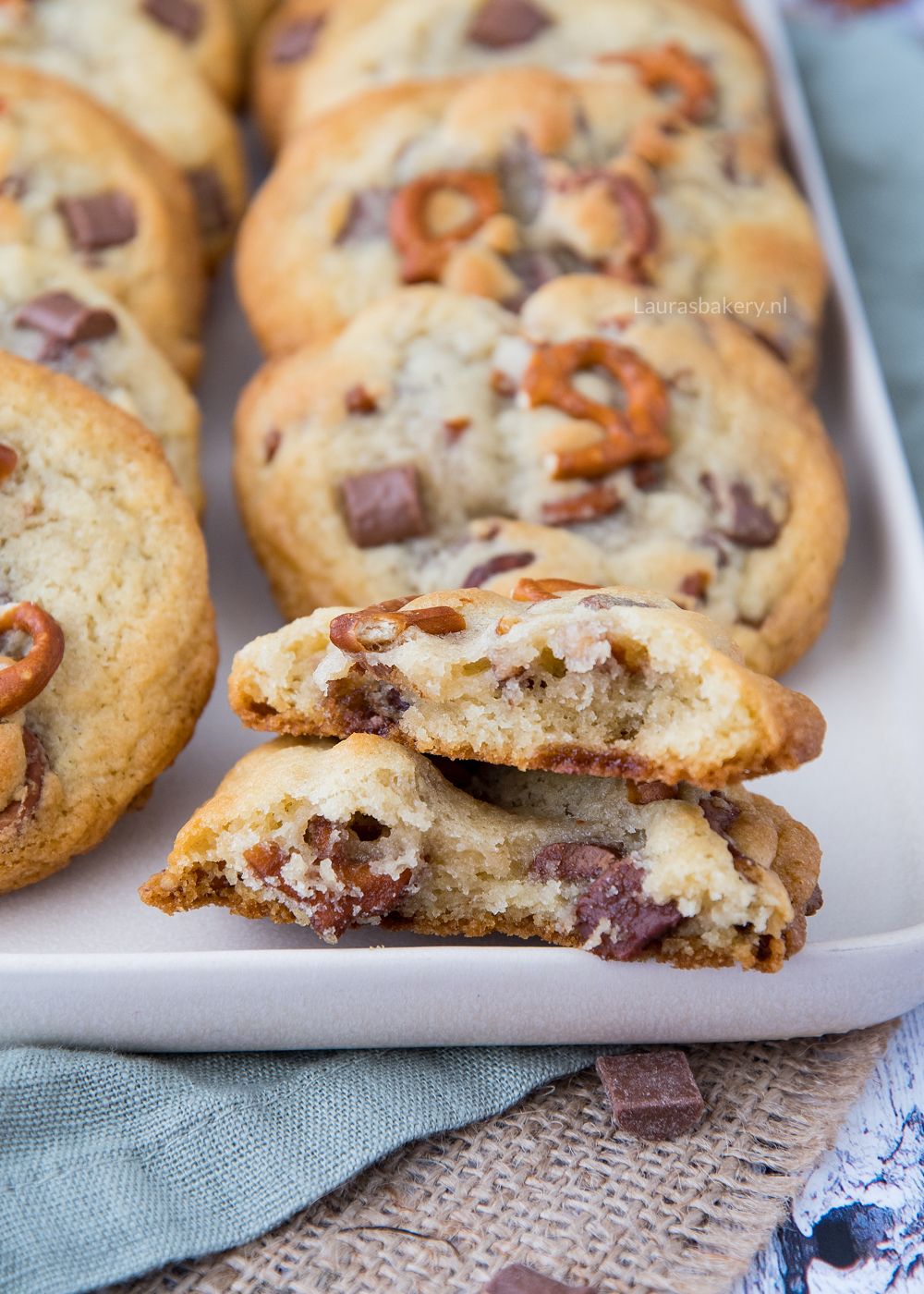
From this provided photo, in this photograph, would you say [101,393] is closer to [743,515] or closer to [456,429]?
[456,429]

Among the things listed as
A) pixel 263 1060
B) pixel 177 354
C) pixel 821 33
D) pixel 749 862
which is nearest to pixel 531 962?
pixel 749 862

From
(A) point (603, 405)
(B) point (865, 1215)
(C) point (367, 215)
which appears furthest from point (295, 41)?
(B) point (865, 1215)

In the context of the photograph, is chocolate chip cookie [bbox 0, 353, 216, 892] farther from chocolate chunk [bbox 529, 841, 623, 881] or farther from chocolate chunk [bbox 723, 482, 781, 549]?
chocolate chunk [bbox 723, 482, 781, 549]

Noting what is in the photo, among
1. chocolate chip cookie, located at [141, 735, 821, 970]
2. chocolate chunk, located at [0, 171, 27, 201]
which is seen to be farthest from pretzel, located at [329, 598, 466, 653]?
chocolate chunk, located at [0, 171, 27, 201]

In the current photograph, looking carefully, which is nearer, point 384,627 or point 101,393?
point 384,627

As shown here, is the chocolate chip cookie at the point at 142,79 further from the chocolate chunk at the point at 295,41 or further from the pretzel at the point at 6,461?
the pretzel at the point at 6,461

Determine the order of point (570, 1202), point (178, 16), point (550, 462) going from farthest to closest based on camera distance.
→ point (178, 16)
point (550, 462)
point (570, 1202)

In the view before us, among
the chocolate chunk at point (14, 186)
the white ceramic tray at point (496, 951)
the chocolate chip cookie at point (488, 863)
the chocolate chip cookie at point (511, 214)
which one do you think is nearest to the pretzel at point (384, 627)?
the chocolate chip cookie at point (488, 863)
